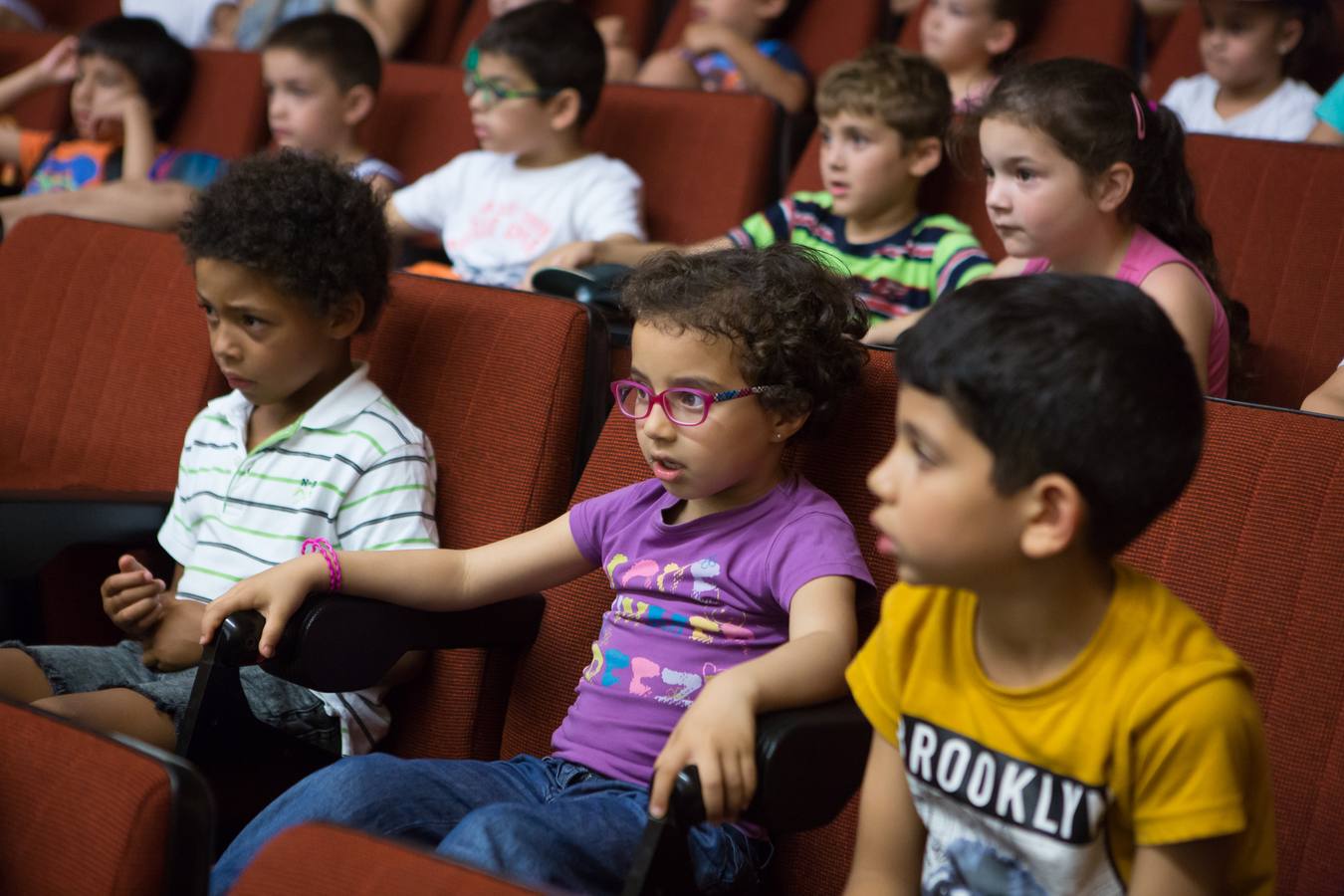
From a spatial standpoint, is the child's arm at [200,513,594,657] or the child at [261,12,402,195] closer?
the child's arm at [200,513,594,657]

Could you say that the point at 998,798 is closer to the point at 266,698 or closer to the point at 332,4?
the point at 266,698

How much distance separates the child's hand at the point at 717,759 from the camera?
108cm

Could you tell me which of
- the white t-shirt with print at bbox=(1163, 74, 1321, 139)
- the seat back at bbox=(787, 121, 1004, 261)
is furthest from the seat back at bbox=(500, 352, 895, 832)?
the white t-shirt with print at bbox=(1163, 74, 1321, 139)

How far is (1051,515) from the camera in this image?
3.27ft

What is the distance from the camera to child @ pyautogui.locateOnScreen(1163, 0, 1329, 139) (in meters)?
2.70

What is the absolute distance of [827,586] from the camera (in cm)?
134

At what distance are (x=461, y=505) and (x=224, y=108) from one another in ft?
6.99

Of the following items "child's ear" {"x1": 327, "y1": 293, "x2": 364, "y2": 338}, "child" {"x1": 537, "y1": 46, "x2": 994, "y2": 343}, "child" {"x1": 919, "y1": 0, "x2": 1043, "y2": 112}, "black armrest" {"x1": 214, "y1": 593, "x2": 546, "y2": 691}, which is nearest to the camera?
"black armrest" {"x1": 214, "y1": 593, "x2": 546, "y2": 691}

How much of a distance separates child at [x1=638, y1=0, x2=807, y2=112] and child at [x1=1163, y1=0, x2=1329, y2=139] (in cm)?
87

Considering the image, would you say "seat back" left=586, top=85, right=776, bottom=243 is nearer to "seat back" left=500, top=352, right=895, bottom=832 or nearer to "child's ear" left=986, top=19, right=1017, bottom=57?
"child's ear" left=986, top=19, right=1017, bottom=57

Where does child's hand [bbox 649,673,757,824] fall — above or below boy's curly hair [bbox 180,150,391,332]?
below

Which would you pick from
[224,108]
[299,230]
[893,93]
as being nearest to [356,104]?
[224,108]

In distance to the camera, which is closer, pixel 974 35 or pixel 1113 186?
pixel 1113 186

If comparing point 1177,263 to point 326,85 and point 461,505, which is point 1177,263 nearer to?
point 461,505
